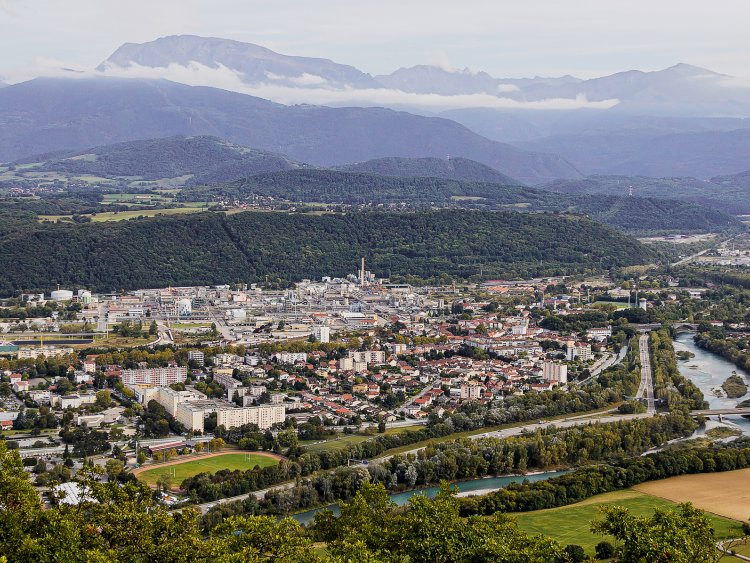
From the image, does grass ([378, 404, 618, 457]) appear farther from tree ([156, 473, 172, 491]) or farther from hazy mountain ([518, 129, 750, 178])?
hazy mountain ([518, 129, 750, 178])

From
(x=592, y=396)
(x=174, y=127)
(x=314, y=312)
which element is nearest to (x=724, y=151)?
(x=174, y=127)

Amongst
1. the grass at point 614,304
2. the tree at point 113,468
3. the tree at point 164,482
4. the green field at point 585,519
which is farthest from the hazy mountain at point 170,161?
the green field at point 585,519

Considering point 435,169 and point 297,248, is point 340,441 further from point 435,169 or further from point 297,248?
point 435,169

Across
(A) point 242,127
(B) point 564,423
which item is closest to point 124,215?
(B) point 564,423

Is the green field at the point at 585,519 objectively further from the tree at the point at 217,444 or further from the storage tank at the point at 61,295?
the storage tank at the point at 61,295

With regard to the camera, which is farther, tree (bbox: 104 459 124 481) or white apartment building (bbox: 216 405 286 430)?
white apartment building (bbox: 216 405 286 430)

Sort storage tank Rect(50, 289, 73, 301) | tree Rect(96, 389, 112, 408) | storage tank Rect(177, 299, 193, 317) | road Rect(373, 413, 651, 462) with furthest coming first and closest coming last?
storage tank Rect(50, 289, 73, 301) → storage tank Rect(177, 299, 193, 317) → tree Rect(96, 389, 112, 408) → road Rect(373, 413, 651, 462)

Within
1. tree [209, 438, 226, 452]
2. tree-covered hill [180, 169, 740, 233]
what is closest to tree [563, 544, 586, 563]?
tree [209, 438, 226, 452]
